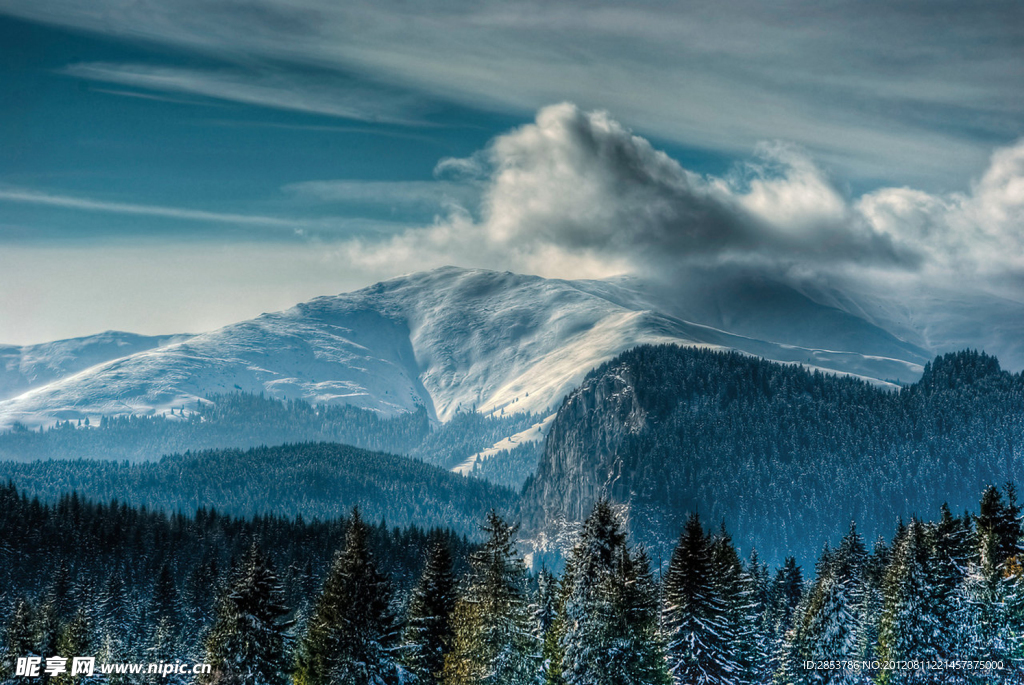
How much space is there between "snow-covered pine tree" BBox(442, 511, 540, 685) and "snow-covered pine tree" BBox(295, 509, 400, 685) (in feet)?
14.1

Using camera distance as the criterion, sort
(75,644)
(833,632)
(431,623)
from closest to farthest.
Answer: (431,623) → (833,632) → (75,644)

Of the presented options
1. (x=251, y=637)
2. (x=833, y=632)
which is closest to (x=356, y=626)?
(x=251, y=637)

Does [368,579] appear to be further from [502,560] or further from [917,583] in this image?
[917,583]

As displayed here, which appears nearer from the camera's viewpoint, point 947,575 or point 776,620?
point 947,575

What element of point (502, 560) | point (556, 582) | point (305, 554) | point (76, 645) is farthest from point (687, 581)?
point (305, 554)

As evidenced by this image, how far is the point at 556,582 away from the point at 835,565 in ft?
150

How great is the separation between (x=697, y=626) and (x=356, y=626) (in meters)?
23.1

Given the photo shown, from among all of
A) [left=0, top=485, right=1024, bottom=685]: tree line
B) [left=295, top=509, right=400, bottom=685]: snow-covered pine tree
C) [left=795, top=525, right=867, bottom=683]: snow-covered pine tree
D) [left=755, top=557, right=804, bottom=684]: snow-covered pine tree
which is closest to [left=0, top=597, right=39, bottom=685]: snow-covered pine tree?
[left=0, top=485, right=1024, bottom=685]: tree line

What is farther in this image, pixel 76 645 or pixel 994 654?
pixel 76 645

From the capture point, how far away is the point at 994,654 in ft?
269

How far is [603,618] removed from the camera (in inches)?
2527

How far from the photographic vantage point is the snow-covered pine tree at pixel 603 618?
64.1 metres

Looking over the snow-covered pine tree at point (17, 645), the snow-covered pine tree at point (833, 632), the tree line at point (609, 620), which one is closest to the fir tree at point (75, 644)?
the tree line at point (609, 620)

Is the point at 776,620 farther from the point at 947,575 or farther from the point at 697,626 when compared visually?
the point at 697,626
